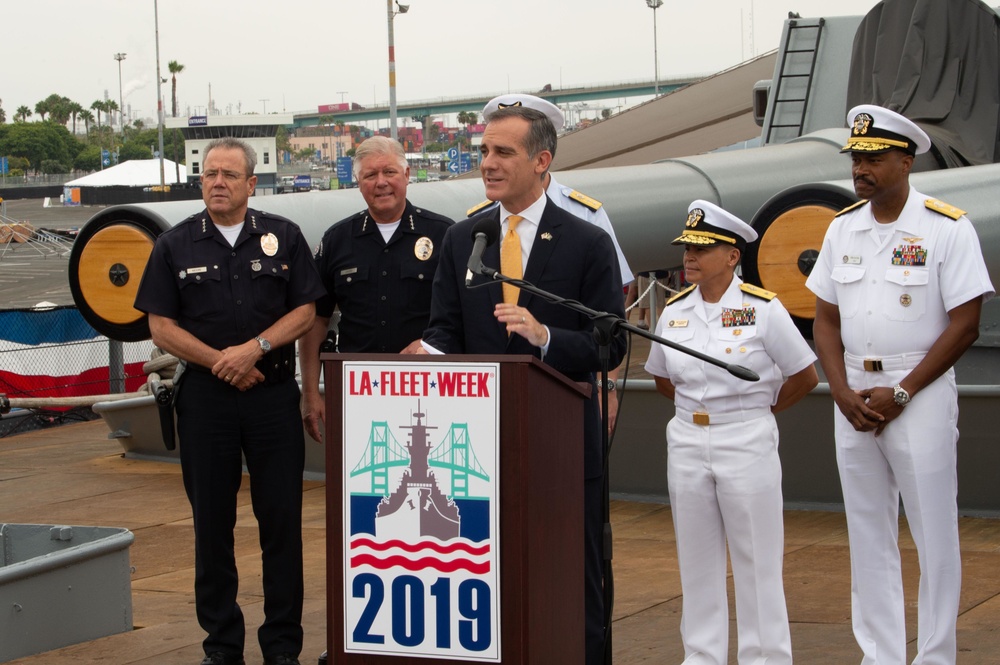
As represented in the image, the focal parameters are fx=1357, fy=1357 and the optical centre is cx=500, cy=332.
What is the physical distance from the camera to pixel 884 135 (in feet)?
13.9

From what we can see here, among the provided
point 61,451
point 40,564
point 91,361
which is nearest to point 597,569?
point 40,564

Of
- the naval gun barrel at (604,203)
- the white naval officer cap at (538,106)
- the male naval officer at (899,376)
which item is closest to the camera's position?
the male naval officer at (899,376)

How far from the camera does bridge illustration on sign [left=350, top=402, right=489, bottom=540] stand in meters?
3.30

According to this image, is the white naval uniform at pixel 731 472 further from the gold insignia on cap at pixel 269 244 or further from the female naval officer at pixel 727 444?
the gold insignia on cap at pixel 269 244

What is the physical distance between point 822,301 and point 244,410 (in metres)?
2.04

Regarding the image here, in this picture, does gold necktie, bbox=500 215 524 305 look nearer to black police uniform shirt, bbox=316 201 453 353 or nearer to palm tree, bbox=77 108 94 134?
black police uniform shirt, bbox=316 201 453 353

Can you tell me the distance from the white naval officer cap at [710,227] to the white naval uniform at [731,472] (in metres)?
0.16

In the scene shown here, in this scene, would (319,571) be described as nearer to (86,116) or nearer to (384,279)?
(384,279)

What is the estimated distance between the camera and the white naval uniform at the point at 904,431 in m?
4.19

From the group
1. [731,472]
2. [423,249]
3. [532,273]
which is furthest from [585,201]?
[731,472]

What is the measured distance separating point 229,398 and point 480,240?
162 cm

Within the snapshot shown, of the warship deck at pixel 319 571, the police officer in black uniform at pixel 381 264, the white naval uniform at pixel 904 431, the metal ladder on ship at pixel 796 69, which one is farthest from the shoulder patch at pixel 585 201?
the metal ladder on ship at pixel 796 69

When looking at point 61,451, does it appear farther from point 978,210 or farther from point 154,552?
point 978,210

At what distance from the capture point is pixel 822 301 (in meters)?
4.50
